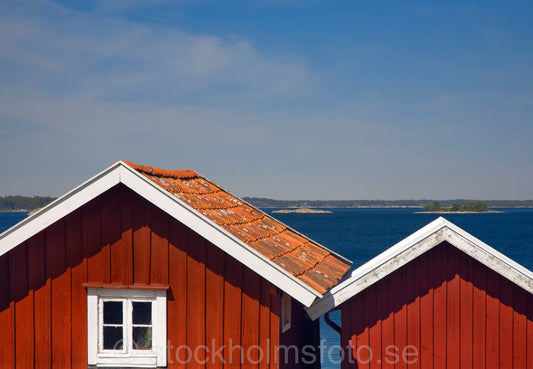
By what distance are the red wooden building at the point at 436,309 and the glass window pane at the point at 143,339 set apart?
8.08ft

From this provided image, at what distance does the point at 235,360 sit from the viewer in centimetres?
754

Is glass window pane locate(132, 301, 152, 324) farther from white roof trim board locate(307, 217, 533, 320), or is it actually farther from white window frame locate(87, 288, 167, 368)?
white roof trim board locate(307, 217, 533, 320)

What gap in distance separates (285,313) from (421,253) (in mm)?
2261

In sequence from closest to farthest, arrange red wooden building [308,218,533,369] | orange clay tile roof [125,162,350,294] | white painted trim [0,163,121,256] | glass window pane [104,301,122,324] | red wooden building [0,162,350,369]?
white painted trim [0,163,121,256] < red wooden building [0,162,350,369] < orange clay tile roof [125,162,350,294] < red wooden building [308,218,533,369] < glass window pane [104,301,122,324]

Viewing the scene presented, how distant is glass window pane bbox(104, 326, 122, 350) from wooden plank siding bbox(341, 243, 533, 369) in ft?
11.1

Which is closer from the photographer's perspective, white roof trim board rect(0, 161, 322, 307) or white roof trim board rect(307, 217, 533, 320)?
white roof trim board rect(0, 161, 322, 307)

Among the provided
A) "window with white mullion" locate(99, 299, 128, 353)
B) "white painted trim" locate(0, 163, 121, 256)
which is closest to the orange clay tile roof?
"white painted trim" locate(0, 163, 121, 256)

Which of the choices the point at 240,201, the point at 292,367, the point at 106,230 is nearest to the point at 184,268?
the point at 106,230

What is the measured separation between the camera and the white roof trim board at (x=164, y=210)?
710 centimetres

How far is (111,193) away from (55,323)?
202cm

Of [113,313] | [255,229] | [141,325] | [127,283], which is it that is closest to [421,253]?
[255,229]

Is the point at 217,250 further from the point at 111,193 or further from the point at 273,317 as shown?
the point at 111,193

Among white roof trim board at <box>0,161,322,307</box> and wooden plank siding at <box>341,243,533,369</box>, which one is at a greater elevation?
white roof trim board at <box>0,161,322,307</box>

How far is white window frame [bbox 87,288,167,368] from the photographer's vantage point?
7570mm
